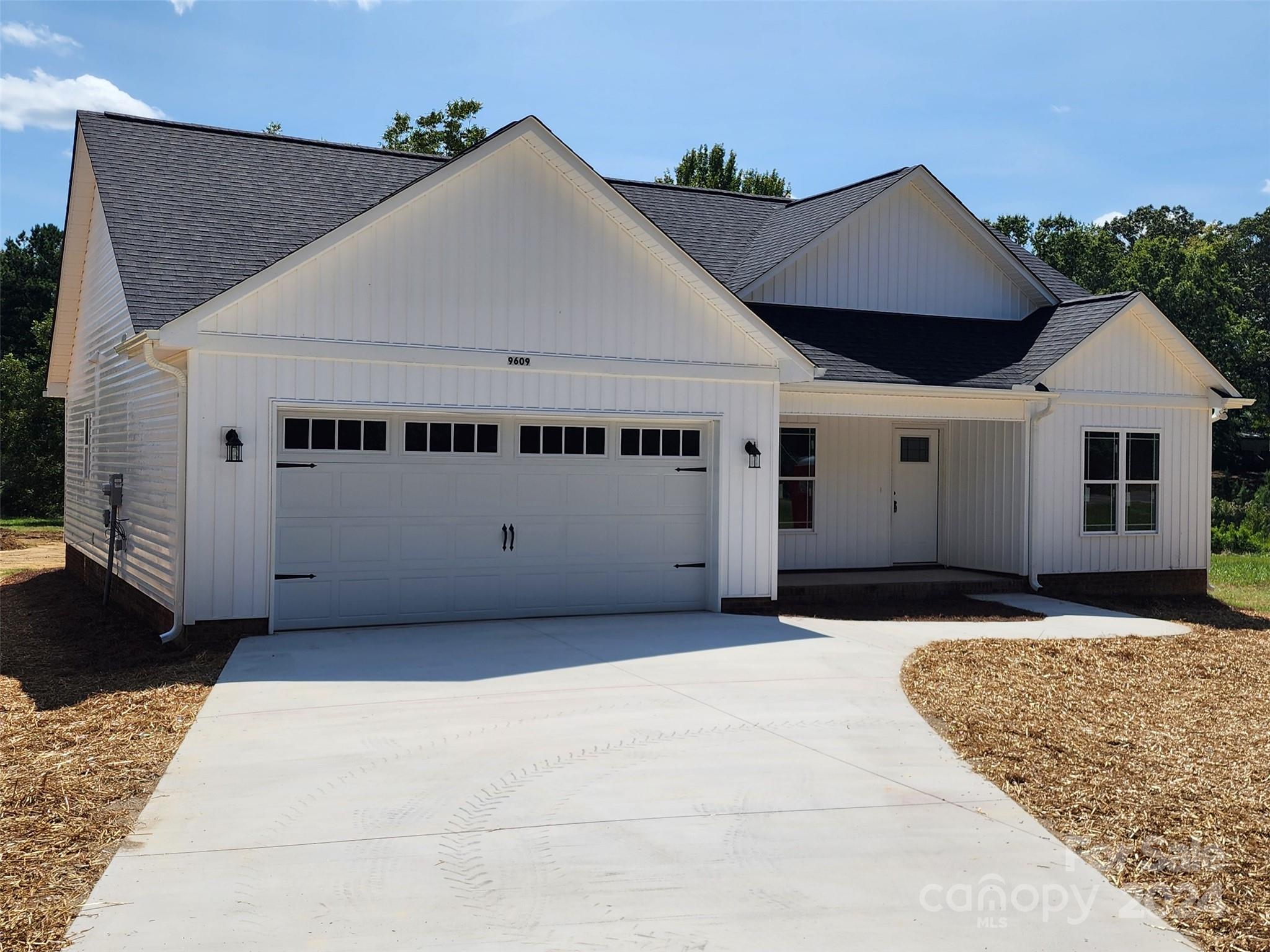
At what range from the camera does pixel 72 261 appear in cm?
1675

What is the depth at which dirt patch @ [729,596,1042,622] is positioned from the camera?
41.6 ft

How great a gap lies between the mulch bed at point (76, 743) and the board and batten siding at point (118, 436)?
87cm

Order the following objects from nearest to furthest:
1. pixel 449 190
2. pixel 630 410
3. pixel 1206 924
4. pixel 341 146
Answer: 1. pixel 1206 924
2. pixel 449 190
3. pixel 630 410
4. pixel 341 146

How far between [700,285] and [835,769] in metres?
6.70

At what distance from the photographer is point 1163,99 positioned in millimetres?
18828

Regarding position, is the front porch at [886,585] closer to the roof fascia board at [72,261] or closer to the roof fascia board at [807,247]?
the roof fascia board at [807,247]

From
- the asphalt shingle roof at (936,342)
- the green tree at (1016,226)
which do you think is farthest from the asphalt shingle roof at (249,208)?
the green tree at (1016,226)

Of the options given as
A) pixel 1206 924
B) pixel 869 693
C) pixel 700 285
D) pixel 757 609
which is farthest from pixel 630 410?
pixel 1206 924

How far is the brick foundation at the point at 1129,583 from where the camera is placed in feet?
49.6

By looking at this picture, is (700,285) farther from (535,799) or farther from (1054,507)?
(535,799)

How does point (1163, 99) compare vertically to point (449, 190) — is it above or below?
above

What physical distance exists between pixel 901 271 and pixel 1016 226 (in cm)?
3980

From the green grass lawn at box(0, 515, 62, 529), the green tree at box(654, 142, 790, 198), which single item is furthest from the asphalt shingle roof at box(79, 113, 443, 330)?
the green tree at box(654, 142, 790, 198)

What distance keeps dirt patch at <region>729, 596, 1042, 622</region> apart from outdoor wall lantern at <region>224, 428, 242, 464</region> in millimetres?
5536
